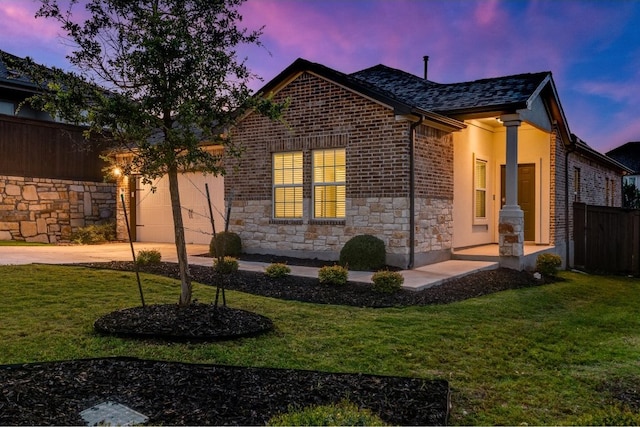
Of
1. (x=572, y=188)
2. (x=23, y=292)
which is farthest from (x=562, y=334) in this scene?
(x=572, y=188)

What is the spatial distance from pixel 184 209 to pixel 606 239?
40.8 ft

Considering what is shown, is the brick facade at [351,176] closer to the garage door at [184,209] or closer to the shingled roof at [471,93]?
the shingled roof at [471,93]

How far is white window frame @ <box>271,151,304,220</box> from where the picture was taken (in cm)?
1211

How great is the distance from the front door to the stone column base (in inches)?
136

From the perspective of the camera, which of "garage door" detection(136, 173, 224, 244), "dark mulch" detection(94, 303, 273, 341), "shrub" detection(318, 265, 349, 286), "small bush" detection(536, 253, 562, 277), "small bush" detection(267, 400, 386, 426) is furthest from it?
"garage door" detection(136, 173, 224, 244)

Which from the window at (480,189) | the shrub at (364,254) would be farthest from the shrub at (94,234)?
the window at (480,189)

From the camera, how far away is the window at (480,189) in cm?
1373

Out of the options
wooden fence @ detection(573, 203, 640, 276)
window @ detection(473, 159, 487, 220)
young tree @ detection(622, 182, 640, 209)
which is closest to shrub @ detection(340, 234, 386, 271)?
window @ detection(473, 159, 487, 220)

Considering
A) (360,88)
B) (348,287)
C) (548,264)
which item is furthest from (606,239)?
(348,287)

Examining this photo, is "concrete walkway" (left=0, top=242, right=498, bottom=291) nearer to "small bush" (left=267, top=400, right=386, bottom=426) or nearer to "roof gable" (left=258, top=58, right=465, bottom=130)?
"roof gable" (left=258, top=58, right=465, bottom=130)

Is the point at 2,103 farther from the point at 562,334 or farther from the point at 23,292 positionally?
the point at 562,334

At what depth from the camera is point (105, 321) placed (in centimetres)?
573

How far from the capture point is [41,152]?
1633 centimetres

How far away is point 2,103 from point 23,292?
11423 mm
